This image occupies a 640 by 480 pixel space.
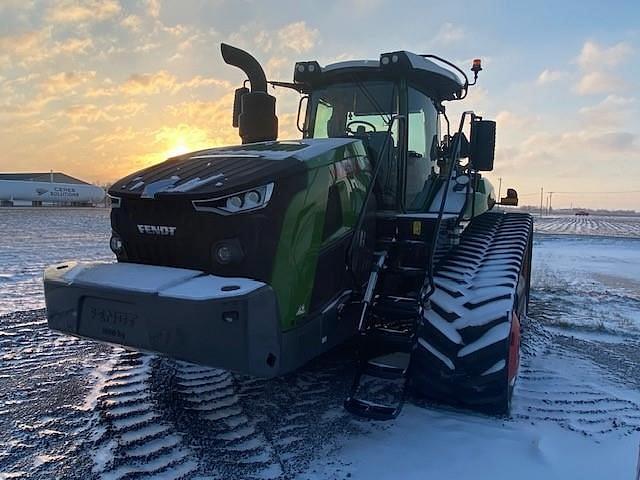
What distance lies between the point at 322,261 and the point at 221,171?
2.81 feet

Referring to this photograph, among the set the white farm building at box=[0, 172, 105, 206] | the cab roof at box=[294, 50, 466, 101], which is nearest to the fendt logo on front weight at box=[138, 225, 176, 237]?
the cab roof at box=[294, 50, 466, 101]

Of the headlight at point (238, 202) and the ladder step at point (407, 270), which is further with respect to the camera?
the ladder step at point (407, 270)

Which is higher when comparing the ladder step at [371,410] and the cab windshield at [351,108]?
the cab windshield at [351,108]

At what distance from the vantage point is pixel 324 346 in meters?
3.46

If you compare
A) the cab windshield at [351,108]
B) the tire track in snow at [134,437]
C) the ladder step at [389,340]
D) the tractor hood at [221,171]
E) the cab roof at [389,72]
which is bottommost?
the tire track in snow at [134,437]

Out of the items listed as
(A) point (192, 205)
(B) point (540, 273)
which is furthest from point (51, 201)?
(A) point (192, 205)

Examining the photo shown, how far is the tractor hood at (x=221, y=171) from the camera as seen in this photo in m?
3.06

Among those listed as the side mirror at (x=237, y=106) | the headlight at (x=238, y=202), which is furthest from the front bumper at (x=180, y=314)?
the side mirror at (x=237, y=106)

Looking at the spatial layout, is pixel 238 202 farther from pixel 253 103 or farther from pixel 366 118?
pixel 366 118

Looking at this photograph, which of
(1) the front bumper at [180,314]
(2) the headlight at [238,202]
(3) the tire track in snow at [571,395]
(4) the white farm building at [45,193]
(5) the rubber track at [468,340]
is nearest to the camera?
(1) the front bumper at [180,314]

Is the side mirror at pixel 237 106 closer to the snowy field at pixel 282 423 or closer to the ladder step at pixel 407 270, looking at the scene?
the ladder step at pixel 407 270

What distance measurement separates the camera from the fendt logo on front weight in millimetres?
3219

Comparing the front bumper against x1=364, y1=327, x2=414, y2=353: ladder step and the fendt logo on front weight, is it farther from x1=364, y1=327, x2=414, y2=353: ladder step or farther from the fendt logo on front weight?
x1=364, y1=327, x2=414, y2=353: ladder step

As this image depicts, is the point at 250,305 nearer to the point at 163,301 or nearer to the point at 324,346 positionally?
the point at 163,301
